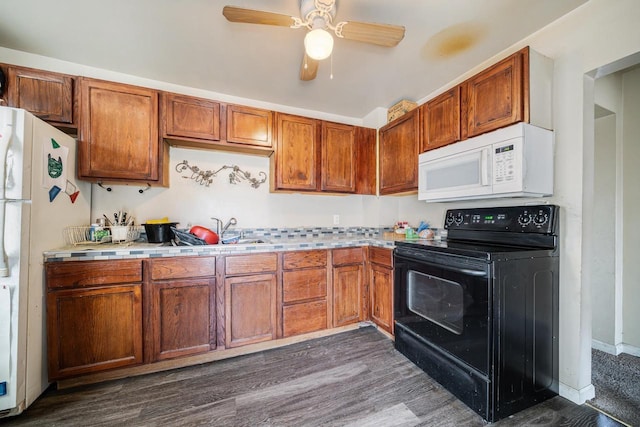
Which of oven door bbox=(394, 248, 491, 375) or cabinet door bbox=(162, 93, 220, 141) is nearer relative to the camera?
oven door bbox=(394, 248, 491, 375)

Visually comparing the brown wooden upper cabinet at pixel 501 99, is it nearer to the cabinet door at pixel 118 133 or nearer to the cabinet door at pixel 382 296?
the cabinet door at pixel 382 296

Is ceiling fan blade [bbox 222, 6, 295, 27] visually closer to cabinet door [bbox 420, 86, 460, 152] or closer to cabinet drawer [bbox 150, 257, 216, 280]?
cabinet door [bbox 420, 86, 460, 152]

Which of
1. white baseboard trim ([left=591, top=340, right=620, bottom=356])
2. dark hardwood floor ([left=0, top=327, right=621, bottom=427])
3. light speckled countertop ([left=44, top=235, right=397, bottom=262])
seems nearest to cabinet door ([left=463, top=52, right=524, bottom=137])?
light speckled countertop ([left=44, top=235, right=397, bottom=262])

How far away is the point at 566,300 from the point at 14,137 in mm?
3524

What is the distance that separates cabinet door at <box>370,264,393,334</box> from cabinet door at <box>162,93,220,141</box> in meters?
2.05

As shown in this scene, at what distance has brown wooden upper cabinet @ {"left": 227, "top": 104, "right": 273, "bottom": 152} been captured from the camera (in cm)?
240

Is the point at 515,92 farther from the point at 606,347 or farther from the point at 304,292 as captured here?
the point at 606,347

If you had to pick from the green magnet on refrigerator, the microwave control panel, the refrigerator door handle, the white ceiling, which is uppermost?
the white ceiling

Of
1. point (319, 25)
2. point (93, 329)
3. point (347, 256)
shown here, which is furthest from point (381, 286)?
point (93, 329)

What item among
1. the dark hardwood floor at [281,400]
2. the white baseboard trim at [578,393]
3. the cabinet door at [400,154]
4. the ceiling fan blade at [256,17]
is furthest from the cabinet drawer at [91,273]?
the white baseboard trim at [578,393]

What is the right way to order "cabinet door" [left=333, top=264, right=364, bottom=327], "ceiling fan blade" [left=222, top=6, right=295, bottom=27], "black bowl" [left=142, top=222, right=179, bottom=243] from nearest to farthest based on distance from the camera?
1. "ceiling fan blade" [left=222, top=6, right=295, bottom=27]
2. "black bowl" [left=142, top=222, right=179, bottom=243]
3. "cabinet door" [left=333, top=264, right=364, bottom=327]

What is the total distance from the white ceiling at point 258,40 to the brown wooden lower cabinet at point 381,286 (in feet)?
5.55

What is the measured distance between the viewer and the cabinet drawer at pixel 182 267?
187 centimetres

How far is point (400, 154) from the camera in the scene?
2641 mm
